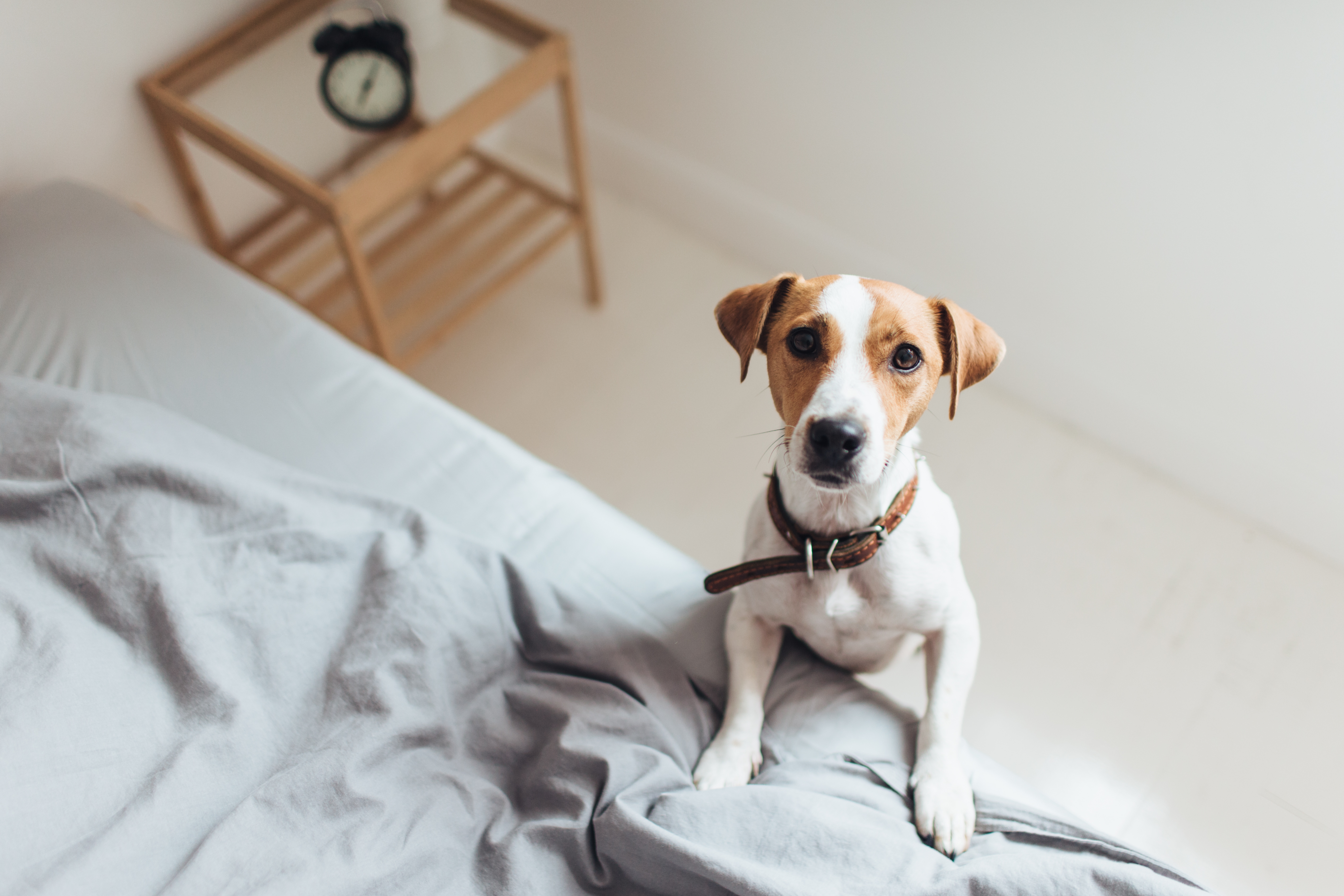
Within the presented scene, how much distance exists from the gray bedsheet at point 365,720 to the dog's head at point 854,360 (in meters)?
0.35

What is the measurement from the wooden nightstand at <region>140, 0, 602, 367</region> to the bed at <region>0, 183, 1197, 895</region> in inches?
16.3

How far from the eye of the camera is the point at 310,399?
1.44 m

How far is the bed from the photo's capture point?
0.91 metres

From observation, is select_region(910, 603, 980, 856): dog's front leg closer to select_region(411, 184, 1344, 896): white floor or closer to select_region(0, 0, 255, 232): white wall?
select_region(411, 184, 1344, 896): white floor

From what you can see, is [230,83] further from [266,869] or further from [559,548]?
[266,869]

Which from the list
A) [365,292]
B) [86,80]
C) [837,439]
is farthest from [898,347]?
[86,80]

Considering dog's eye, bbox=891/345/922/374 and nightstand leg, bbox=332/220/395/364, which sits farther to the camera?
nightstand leg, bbox=332/220/395/364

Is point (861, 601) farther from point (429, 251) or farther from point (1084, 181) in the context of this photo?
point (429, 251)

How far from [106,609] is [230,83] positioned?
1.25m

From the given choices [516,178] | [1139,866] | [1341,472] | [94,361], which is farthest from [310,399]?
[1341,472]

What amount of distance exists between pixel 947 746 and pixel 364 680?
26.0 inches

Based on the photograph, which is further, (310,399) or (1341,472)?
(1341,472)

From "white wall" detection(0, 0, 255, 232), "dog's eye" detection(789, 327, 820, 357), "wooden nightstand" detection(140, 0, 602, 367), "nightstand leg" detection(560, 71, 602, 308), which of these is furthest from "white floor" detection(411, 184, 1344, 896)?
"dog's eye" detection(789, 327, 820, 357)

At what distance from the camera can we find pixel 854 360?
960 mm
